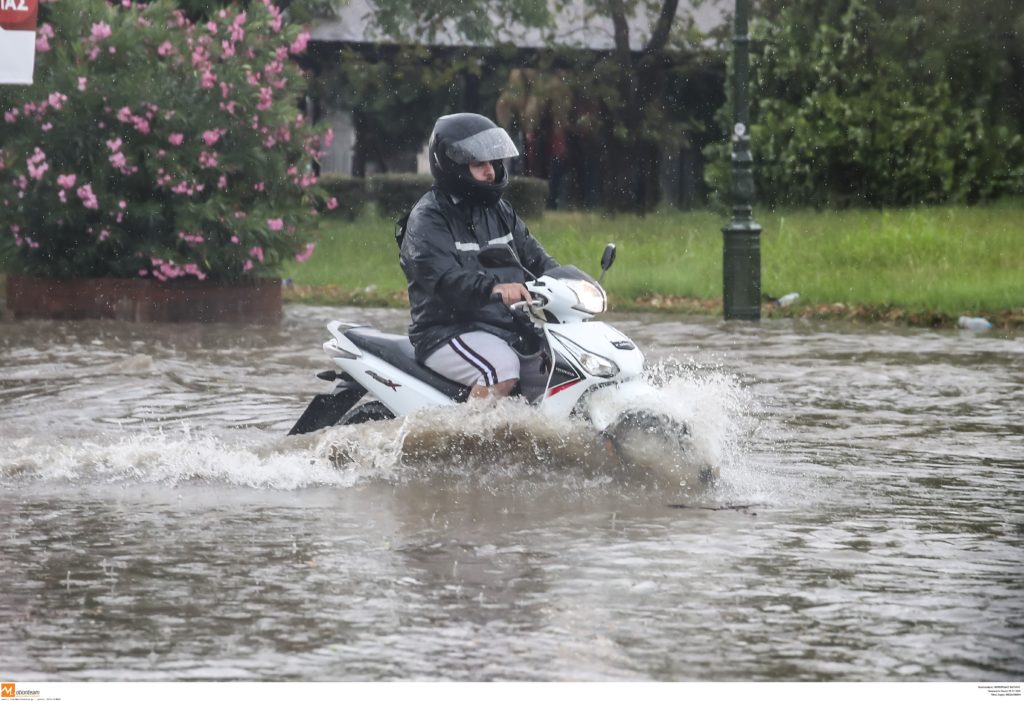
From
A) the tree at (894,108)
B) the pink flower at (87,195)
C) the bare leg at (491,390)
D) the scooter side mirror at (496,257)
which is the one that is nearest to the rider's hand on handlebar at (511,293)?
the scooter side mirror at (496,257)

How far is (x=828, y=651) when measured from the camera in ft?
20.6

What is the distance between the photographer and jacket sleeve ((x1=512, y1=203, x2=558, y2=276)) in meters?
9.94

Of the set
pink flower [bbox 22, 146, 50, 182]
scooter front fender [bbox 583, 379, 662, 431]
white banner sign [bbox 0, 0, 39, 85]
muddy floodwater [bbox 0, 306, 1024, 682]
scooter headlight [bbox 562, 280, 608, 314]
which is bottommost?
muddy floodwater [bbox 0, 306, 1024, 682]

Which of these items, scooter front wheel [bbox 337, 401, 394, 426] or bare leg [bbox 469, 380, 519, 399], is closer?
bare leg [bbox 469, 380, 519, 399]

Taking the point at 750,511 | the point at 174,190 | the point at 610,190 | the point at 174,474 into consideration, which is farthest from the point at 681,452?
the point at 610,190

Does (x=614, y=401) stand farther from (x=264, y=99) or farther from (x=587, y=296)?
(x=264, y=99)

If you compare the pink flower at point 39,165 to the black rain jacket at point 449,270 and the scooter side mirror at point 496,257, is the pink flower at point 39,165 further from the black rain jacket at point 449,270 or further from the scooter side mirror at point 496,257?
the scooter side mirror at point 496,257

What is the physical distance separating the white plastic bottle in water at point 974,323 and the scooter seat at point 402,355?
33.6ft

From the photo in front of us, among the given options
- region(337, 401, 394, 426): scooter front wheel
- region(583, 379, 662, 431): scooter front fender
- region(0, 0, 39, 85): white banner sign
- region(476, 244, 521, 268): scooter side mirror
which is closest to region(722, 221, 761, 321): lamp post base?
region(0, 0, 39, 85): white banner sign

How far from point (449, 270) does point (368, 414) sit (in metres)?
0.95

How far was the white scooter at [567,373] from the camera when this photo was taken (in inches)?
358

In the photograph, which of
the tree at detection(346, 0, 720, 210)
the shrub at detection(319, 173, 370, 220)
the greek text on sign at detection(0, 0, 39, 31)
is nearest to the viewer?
the greek text on sign at detection(0, 0, 39, 31)

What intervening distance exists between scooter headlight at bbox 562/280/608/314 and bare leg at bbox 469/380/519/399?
0.49 meters

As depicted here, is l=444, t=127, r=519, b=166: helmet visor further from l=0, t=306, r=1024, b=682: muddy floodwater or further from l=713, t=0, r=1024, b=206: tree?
l=713, t=0, r=1024, b=206: tree
